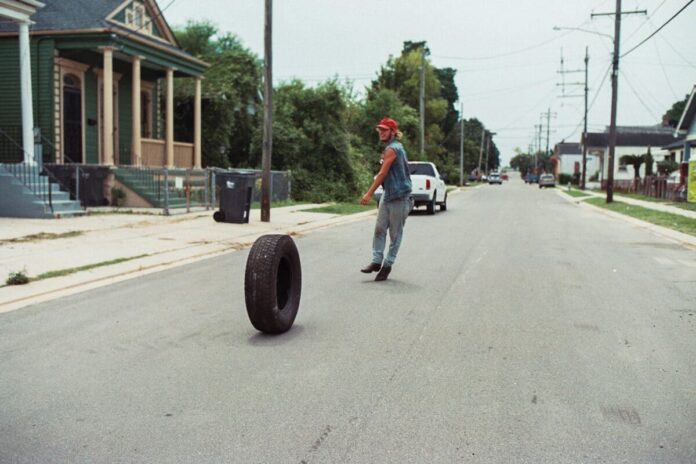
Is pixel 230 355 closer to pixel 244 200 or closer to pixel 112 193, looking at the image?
pixel 244 200

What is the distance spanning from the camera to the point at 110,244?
12242 millimetres

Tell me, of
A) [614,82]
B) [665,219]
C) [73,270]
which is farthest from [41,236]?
[614,82]

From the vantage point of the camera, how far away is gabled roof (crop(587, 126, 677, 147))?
80.6m

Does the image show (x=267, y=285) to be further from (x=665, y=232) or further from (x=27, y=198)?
(x=665, y=232)

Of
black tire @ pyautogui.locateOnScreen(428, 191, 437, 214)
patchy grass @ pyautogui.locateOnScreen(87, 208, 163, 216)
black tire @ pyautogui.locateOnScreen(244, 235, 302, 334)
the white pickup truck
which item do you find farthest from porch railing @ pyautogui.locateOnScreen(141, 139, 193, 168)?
black tire @ pyautogui.locateOnScreen(244, 235, 302, 334)

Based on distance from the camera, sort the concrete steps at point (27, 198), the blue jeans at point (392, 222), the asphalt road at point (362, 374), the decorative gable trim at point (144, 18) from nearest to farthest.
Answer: the asphalt road at point (362, 374) < the blue jeans at point (392, 222) < the concrete steps at point (27, 198) < the decorative gable trim at point (144, 18)

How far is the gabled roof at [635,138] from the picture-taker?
8056cm

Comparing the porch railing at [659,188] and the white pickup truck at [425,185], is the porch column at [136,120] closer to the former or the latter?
the white pickup truck at [425,185]

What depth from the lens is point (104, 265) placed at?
9977 millimetres

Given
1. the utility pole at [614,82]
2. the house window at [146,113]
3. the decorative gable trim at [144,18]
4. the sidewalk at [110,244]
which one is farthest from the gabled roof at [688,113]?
the house window at [146,113]

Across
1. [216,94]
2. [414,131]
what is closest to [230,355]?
[216,94]

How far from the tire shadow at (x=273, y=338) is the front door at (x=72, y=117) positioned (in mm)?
17812

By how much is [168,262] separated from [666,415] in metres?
8.01

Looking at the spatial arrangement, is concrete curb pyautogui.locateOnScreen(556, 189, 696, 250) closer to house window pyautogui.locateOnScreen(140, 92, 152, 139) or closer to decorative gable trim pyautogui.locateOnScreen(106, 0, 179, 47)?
decorative gable trim pyautogui.locateOnScreen(106, 0, 179, 47)
